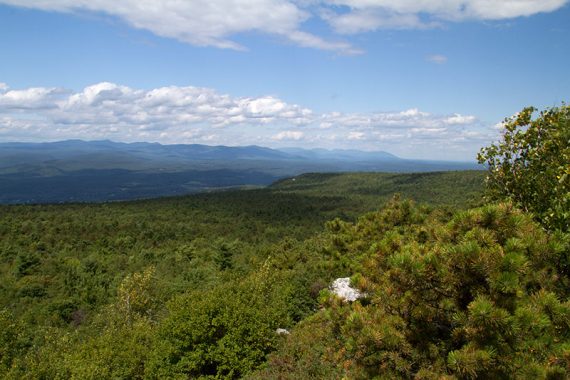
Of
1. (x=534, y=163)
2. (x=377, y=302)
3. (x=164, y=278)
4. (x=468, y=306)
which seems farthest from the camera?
(x=164, y=278)

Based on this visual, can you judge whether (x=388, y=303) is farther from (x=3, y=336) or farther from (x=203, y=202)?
(x=203, y=202)

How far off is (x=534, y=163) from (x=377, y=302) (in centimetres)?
857

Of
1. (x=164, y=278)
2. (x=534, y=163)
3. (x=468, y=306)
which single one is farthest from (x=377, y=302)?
(x=164, y=278)

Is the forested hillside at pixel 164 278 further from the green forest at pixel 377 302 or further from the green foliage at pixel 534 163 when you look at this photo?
the green foliage at pixel 534 163

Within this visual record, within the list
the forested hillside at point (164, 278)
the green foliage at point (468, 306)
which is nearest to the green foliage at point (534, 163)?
the green foliage at point (468, 306)

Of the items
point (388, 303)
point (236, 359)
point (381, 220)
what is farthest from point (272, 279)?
point (388, 303)

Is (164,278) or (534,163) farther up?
(534,163)

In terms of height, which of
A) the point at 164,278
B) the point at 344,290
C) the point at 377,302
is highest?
the point at 377,302

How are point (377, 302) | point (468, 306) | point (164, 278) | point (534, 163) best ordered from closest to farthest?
point (468, 306) → point (377, 302) → point (534, 163) → point (164, 278)

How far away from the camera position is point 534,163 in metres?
13.4

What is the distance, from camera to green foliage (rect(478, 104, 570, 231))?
475 inches

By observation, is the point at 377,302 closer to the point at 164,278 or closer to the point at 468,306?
the point at 468,306

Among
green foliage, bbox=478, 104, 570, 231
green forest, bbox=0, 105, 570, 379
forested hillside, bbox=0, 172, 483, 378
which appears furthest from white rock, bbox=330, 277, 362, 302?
green foliage, bbox=478, 104, 570, 231

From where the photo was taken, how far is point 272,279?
38375mm
